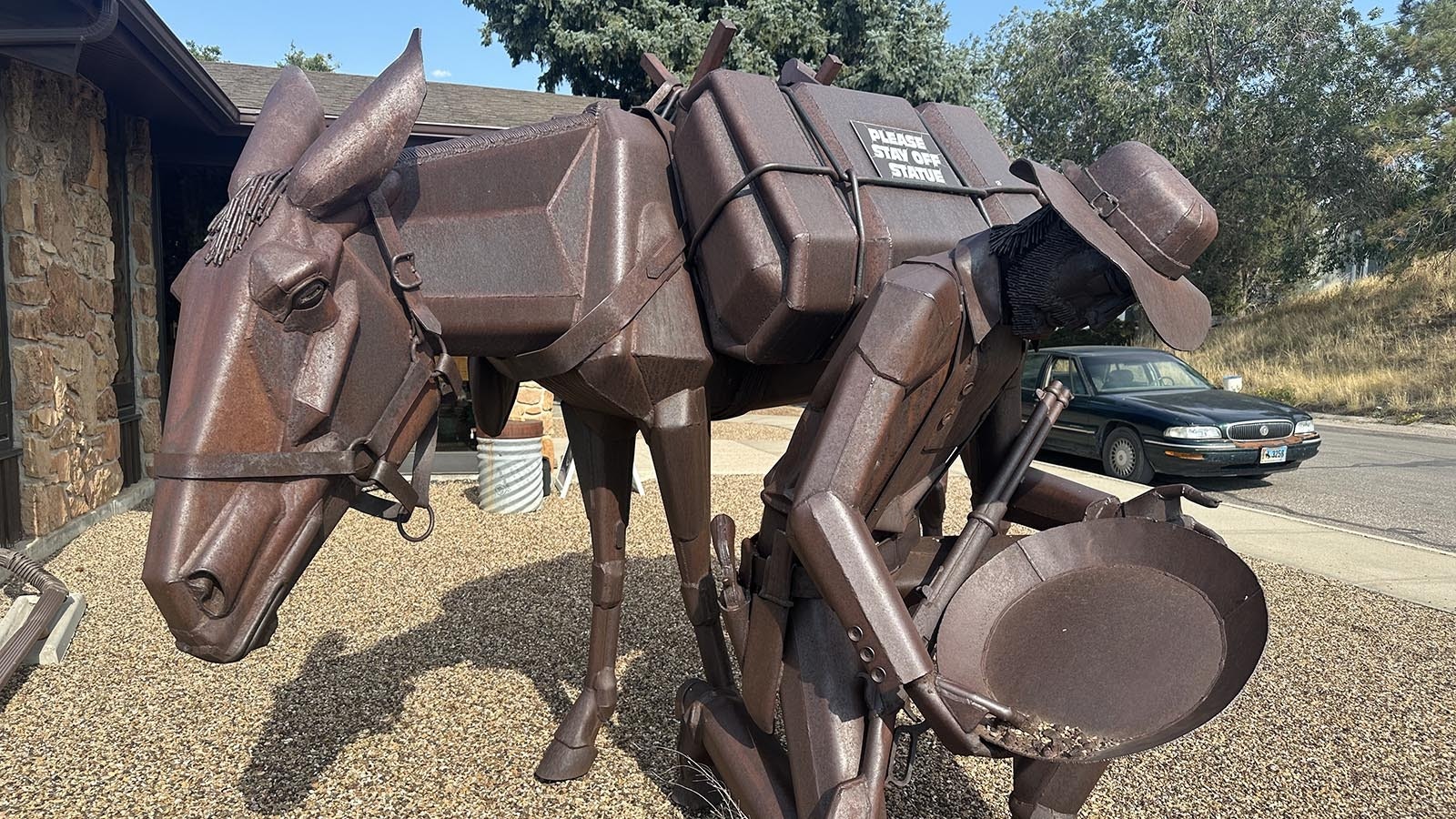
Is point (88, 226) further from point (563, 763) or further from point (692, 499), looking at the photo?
point (692, 499)

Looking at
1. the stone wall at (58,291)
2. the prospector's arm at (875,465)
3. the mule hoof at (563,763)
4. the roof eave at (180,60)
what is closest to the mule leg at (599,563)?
the mule hoof at (563,763)

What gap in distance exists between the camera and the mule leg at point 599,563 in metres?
2.61

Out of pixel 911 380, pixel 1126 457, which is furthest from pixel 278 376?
pixel 1126 457

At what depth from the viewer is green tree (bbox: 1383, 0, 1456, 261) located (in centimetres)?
1755

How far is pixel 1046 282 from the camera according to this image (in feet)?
→ 5.32

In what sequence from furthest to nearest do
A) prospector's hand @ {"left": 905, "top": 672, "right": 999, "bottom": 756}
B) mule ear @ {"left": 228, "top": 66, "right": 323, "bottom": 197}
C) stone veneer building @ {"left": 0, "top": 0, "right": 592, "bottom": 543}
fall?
1. stone veneer building @ {"left": 0, "top": 0, "right": 592, "bottom": 543}
2. mule ear @ {"left": 228, "top": 66, "right": 323, "bottom": 197}
3. prospector's hand @ {"left": 905, "top": 672, "right": 999, "bottom": 756}

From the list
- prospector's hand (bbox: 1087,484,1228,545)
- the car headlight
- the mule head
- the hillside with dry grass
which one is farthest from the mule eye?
the hillside with dry grass

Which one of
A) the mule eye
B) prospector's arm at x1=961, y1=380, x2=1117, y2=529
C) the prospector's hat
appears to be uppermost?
the prospector's hat

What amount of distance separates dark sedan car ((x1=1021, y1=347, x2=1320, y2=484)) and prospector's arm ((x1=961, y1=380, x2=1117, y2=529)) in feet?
19.7

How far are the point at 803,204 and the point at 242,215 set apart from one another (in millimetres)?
1141

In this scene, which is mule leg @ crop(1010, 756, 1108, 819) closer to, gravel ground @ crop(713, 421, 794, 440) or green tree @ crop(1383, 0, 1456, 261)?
gravel ground @ crop(713, 421, 794, 440)

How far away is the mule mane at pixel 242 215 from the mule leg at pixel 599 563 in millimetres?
1038

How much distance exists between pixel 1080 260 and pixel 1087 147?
22.9m

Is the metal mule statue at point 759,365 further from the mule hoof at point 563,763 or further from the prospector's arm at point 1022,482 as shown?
the mule hoof at point 563,763
